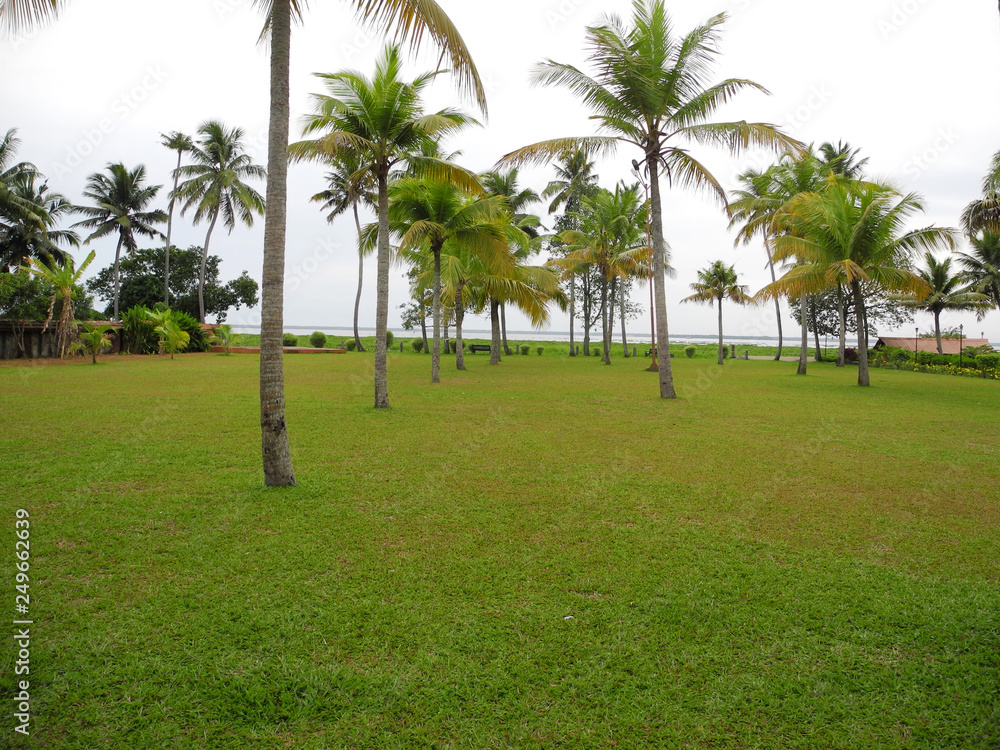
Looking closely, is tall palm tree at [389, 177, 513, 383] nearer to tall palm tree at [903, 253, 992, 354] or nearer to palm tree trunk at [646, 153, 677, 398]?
palm tree trunk at [646, 153, 677, 398]

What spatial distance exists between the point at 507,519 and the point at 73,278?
76.0 feet

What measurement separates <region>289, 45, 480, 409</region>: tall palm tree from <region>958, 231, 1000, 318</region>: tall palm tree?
35.2 metres

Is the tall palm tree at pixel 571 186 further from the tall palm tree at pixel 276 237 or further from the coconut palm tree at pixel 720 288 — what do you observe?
the tall palm tree at pixel 276 237

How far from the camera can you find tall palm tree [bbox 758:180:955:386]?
619 inches

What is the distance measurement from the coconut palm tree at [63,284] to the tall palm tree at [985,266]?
44944 mm

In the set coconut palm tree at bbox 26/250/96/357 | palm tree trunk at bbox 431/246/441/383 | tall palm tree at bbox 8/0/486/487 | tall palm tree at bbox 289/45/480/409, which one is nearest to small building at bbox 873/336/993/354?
palm tree trunk at bbox 431/246/441/383

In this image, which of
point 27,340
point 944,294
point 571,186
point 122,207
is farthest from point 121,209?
point 944,294

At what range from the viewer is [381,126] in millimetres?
11023

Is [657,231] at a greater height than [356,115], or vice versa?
[356,115]

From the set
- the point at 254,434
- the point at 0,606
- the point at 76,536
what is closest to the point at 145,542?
the point at 76,536

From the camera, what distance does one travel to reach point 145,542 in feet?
13.4

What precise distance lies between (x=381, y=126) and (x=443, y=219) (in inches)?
187

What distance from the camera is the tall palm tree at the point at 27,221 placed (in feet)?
99.1

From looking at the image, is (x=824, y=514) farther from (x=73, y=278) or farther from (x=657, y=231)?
(x=73, y=278)
